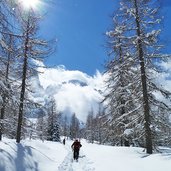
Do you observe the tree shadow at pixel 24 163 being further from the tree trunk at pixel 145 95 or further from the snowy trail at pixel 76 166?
the tree trunk at pixel 145 95

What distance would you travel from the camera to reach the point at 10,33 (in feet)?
28.9

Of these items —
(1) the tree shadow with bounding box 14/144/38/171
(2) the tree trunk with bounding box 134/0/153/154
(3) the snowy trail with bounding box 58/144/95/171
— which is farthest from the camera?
(2) the tree trunk with bounding box 134/0/153/154

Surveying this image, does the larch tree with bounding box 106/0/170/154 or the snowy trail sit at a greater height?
the larch tree with bounding box 106/0/170/154

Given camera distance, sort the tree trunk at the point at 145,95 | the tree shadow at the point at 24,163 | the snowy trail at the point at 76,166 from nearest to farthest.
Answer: the tree shadow at the point at 24,163, the snowy trail at the point at 76,166, the tree trunk at the point at 145,95

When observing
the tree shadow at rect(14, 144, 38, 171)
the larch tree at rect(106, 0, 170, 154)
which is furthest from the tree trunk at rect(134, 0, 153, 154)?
the tree shadow at rect(14, 144, 38, 171)

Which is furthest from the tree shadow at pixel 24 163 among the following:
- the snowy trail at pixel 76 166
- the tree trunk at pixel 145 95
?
the tree trunk at pixel 145 95

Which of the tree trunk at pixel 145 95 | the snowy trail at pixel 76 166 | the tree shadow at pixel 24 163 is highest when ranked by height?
the tree trunk at pixel 145 95

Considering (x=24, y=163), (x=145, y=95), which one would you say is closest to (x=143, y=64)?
(x=145, y=95)

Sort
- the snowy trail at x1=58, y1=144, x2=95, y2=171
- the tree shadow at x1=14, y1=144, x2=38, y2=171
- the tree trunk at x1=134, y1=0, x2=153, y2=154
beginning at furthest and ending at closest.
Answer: the tree trunk at x1=134, y1=0, x2=153, y2=154, the snowy trail at x1=58, y1=144, x2=95, y2=171, the tree shadow at x1=14, y1=144, x2=38, y2=171

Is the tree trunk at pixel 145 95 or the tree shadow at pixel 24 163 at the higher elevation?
the tree trunk at pixel 145 95

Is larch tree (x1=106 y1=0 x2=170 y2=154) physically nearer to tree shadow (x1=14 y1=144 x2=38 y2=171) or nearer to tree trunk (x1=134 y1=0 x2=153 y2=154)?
tree trunk (x1=134 y1=0 x2=153 y2=154)

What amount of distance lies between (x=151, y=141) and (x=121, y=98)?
1095cm

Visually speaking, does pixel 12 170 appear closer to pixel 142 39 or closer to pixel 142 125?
pixel 142 125

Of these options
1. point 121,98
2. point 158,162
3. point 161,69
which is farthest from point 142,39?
point 121,98
